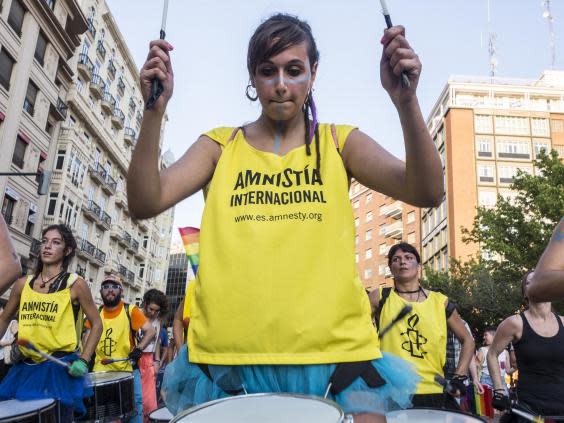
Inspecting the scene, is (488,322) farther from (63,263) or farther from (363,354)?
(363,354)

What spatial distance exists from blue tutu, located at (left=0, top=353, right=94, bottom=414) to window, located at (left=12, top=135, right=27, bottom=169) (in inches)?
1015

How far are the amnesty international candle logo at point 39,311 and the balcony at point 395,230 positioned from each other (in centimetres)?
6747

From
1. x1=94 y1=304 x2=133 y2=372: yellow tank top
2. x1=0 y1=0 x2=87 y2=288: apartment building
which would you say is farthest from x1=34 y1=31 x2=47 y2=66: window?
x1=94 y1=304 x2=133 y2=372: yellow tank top

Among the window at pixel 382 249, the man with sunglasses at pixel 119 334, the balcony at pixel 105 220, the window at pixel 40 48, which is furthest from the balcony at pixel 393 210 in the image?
the man with sunglasses at pixel 119 334

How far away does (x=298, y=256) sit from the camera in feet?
5.86

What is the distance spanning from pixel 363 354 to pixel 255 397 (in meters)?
0.36

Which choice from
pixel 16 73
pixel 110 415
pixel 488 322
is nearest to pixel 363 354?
pixel 110 415

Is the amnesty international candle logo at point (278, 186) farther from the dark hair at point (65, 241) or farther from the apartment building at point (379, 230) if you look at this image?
the apartment building at point (379, 230)

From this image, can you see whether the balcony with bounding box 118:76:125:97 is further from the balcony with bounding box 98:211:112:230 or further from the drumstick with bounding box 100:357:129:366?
the drumstick with bounding box 100:357:129:366

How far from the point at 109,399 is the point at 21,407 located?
2699 millimetres

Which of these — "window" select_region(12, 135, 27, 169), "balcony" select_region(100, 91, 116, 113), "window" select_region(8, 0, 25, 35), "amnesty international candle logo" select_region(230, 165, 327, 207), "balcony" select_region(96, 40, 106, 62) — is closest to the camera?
"amnesty international candle logo" select_region(230, 165, 327, 207)

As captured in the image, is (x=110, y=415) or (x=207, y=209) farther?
(x=110, y=415)

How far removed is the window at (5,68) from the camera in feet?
86.7

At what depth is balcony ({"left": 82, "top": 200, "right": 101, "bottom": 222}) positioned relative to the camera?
42731 mm
